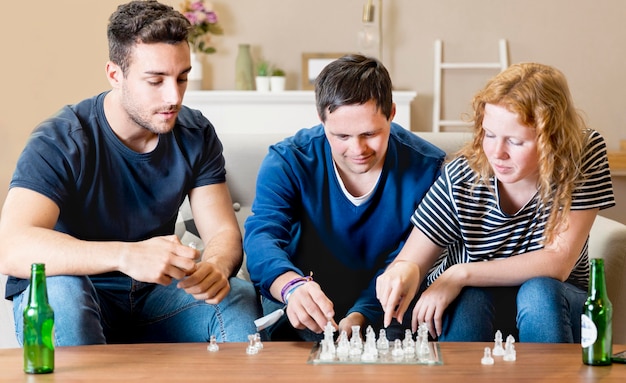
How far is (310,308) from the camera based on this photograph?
176 centimetres

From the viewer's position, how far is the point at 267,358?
1.60m

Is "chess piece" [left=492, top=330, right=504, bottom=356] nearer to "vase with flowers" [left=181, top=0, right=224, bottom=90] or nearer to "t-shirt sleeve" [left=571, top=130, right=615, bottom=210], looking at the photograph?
"t-shirt sleeve" [left=571, top=130, right=615, bottom=210]

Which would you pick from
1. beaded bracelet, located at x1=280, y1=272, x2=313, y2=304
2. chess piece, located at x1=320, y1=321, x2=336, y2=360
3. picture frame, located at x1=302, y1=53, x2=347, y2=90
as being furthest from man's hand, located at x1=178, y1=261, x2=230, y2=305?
picture frame, located at x1=302, y1=53, x2=347, y2=90

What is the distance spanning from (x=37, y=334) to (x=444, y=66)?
3758 millimetres

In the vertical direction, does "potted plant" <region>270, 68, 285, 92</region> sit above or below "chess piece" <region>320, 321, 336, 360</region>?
above

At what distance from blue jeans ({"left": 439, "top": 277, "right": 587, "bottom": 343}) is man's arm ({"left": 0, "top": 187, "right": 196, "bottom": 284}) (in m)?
0.64

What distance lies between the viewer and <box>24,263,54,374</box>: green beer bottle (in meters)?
1.48

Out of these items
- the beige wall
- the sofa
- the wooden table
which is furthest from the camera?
the beige wall

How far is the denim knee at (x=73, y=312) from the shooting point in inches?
70.3

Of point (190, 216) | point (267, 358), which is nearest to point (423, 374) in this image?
point (267, 358)

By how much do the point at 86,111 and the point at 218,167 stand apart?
0.37 metres

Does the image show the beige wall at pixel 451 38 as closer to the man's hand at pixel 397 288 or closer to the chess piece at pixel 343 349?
the man's hand at pixel 397 288

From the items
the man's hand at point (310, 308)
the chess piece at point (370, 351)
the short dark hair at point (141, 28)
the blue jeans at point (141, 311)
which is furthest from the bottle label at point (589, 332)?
the short dark hair at point (141, 28)

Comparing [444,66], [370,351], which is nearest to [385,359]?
[370,351]
